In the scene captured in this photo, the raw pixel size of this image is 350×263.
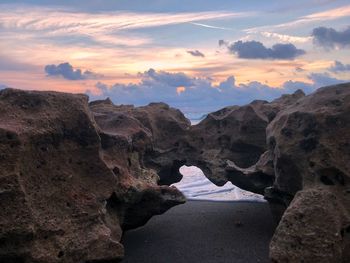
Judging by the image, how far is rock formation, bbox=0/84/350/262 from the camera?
17.2 feet

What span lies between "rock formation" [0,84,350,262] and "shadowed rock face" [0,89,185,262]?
1 centimetres

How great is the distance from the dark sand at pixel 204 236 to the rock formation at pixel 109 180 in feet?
2.03

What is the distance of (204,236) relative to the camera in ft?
27.9

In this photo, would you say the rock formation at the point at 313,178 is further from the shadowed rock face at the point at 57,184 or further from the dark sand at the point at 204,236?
the shadowed rock face at the point at 57,184

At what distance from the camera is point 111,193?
6352 mm

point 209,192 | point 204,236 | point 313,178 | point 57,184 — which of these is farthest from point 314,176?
point 209,192

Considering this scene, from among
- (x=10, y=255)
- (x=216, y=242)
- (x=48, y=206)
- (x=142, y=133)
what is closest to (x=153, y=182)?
(x=142, y=133)

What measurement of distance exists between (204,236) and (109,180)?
9.38 ft

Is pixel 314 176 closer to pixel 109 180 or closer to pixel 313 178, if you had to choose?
pixel 313 178

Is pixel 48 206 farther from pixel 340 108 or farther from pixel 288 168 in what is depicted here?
pixel 340 108

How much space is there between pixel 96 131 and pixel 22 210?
1.74 meters

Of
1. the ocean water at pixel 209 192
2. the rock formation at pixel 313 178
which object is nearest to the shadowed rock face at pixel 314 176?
the rock formation at pixel 313 178

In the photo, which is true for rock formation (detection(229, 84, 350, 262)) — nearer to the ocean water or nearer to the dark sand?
the dark sand

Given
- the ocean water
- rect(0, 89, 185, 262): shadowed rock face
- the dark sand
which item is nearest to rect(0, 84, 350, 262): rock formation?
rect(0, 89, 185, 262): shadowed rock face
